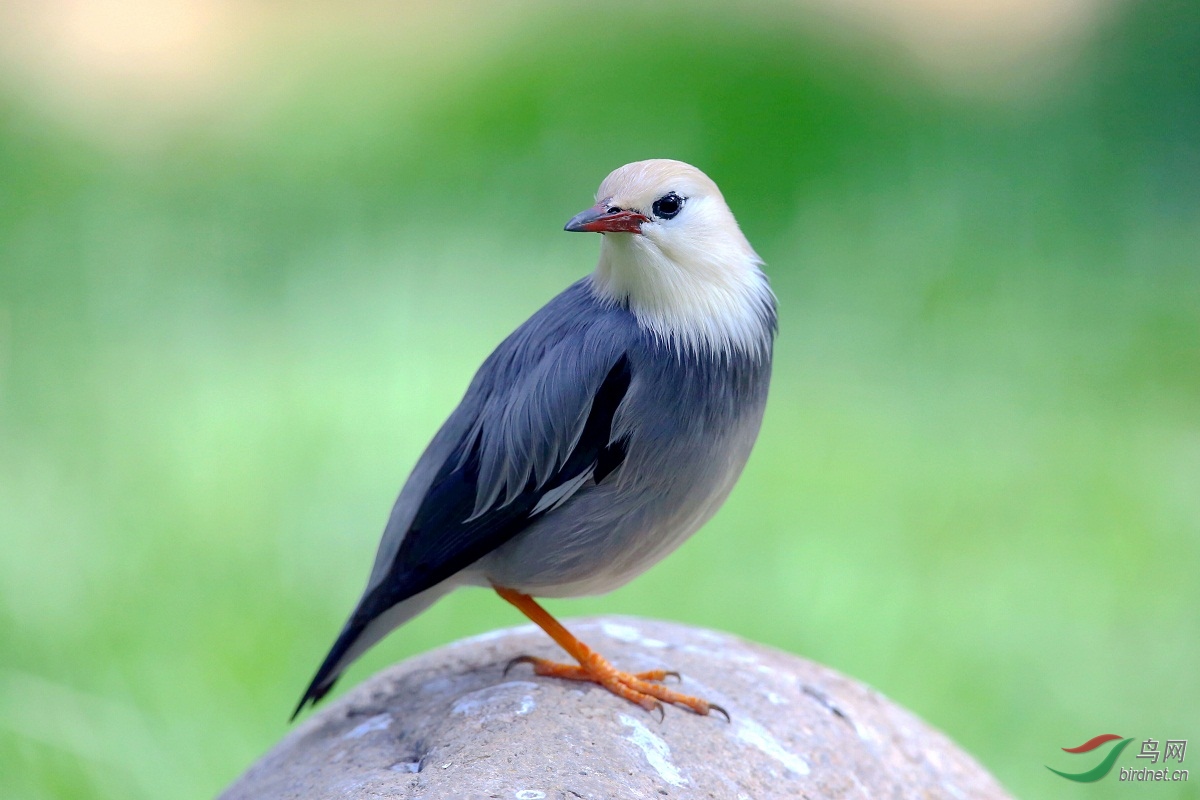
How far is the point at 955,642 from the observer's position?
5.19 m

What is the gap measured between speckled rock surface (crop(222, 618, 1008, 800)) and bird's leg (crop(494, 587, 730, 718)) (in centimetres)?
3

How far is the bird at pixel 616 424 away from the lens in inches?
113

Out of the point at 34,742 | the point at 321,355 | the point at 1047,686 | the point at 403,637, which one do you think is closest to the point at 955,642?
the point at 1047,686

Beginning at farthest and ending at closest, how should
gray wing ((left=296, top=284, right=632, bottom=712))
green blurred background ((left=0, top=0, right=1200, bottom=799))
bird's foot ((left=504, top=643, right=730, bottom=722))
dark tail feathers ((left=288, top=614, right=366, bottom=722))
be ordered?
green blurred background ((left=0, top=0, right=1200, bottom=799)), dark tail feathers ((left=288, top=614, right=366, bottom=722)), bird's foot ((left=504, top=643, right=730, bottom=722)), gray wing ((left=296, top=284, right=632, bottom=712))

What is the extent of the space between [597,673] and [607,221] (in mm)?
1278

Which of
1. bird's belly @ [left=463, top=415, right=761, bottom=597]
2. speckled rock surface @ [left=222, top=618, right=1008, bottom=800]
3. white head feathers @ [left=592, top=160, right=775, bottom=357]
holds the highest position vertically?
white head feathers @ [left=592, top=160, right=775, bottom=357]

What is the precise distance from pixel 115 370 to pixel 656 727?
4.54 meters

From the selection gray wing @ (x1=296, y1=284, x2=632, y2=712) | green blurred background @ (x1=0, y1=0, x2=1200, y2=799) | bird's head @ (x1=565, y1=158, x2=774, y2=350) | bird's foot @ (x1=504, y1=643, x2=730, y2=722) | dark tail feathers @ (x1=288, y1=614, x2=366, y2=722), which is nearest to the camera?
bird's head @ (x1=565, y1=158, x2=774, y2=350)

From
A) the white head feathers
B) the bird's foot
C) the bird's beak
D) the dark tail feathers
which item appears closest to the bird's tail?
the dark tail feathers

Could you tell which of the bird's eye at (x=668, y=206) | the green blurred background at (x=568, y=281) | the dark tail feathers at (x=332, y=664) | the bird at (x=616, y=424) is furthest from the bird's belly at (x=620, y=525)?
the green blurred background at (x=568, y=281)

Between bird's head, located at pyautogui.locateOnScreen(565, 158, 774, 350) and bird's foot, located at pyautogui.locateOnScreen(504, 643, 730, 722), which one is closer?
bird's head, located at pyautogui.locateOnScreen(565, 158, 774, 350)

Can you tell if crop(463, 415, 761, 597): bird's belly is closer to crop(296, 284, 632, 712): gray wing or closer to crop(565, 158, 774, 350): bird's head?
crop(296, 284, 632, 712): gray wing

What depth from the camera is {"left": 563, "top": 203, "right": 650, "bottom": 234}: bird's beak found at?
267cm

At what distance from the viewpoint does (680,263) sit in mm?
2889
